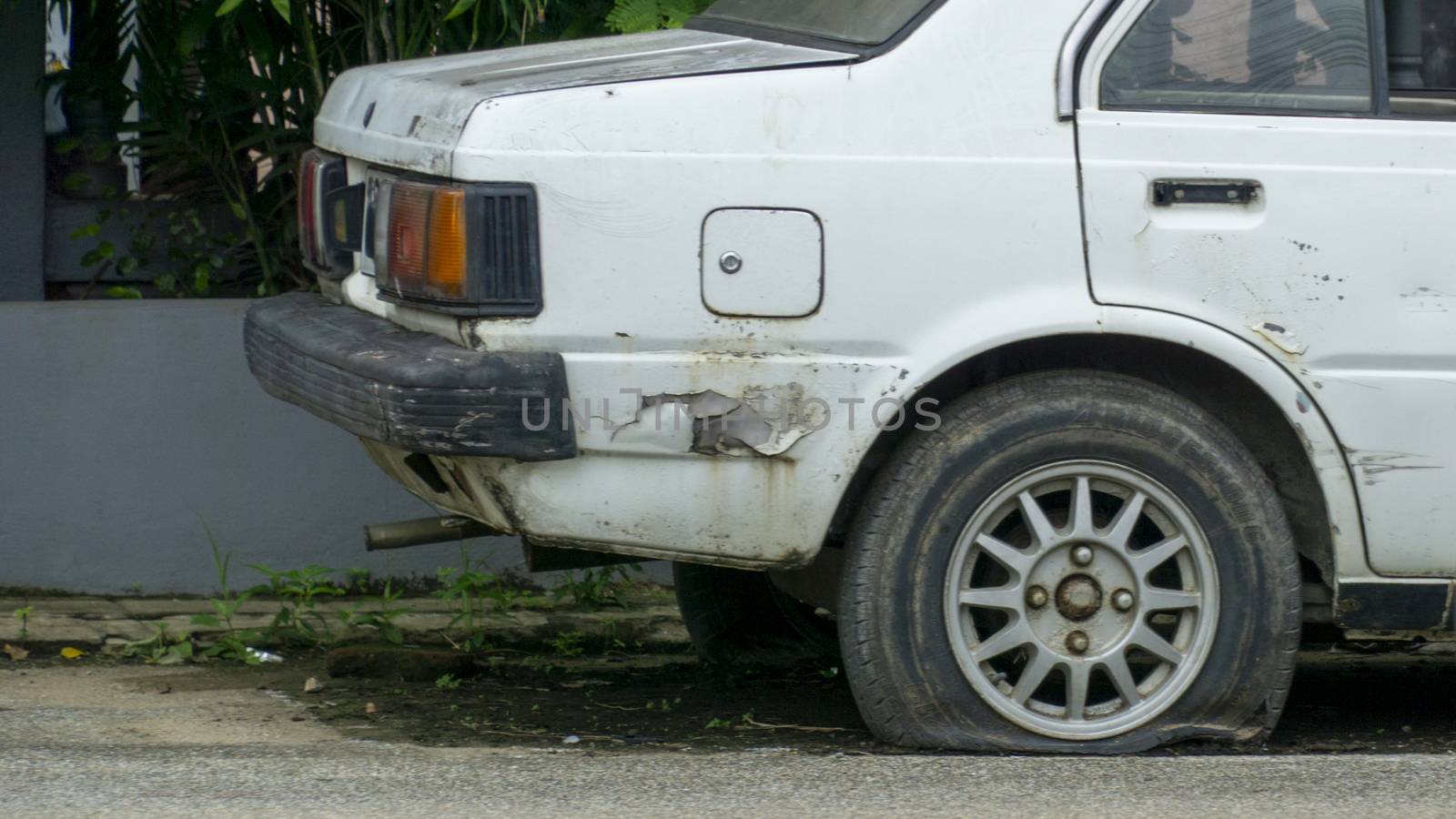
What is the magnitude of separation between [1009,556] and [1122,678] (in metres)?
0.35

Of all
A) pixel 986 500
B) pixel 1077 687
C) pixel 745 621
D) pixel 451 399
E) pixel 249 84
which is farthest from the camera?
pixel 249 84

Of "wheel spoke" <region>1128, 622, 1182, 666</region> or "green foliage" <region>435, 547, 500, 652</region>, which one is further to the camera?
"green foliage" <region>435, 547, 500, 652</region>

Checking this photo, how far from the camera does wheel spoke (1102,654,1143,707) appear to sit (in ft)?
11.2

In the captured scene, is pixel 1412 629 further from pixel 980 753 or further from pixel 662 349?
pixel 662 349

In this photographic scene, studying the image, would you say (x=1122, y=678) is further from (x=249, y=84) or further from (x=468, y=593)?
(x=249, y=84)

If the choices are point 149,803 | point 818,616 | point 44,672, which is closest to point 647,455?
point 149,803

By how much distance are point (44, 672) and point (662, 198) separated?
2.40 m

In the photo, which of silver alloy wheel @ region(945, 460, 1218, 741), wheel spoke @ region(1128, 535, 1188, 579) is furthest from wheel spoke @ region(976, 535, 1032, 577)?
wheel spoke @ region(1128, 535, 1188, 579)

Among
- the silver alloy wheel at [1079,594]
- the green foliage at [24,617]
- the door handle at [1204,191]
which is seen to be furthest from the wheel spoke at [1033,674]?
the green foliage at [24,617]

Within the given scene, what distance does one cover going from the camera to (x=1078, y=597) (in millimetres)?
3396

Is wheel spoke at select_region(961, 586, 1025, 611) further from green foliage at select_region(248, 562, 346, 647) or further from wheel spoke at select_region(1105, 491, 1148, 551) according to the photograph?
green foliage at select_region(248, 562, 346, 647)

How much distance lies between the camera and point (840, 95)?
319 cm

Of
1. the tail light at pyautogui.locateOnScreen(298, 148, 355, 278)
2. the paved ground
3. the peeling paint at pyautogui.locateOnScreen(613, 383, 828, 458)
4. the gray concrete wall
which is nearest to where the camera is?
the paved ground

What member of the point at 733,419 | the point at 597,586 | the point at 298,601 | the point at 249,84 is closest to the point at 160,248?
the point at 249,84
